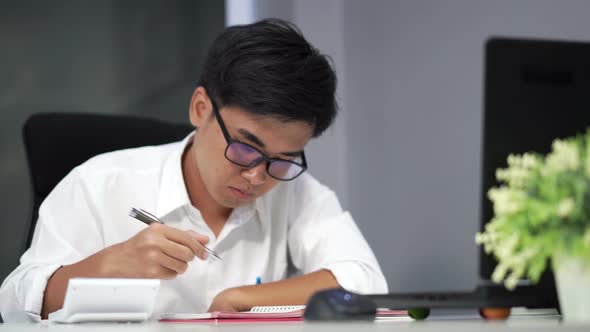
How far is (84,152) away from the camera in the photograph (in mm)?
1786

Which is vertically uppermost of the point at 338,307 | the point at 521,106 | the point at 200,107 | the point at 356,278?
the point at 521,106

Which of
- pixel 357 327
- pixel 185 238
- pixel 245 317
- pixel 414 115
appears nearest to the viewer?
pixel 357 327

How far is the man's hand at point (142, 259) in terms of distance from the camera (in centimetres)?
124

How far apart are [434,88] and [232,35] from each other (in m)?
0.99

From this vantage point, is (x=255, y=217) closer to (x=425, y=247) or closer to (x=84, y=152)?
(x=84, y=152)

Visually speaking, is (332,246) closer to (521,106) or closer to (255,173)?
(255,173)

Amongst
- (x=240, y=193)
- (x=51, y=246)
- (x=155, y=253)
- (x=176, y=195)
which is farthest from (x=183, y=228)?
(x=155, y=253)

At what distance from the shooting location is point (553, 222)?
76 cm

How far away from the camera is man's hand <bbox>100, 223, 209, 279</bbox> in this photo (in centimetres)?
124

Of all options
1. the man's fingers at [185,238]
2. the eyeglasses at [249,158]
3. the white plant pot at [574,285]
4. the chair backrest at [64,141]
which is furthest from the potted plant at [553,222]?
the chair backrest at [64,141]

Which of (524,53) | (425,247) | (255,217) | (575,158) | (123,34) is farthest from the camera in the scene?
(123,34)

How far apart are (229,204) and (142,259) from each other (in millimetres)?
364

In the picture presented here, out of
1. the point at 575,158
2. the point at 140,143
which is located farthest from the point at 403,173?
the point at 575,158

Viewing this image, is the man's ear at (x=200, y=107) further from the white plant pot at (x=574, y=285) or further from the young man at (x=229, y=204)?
the white plant pot at (x=574, y=285)
